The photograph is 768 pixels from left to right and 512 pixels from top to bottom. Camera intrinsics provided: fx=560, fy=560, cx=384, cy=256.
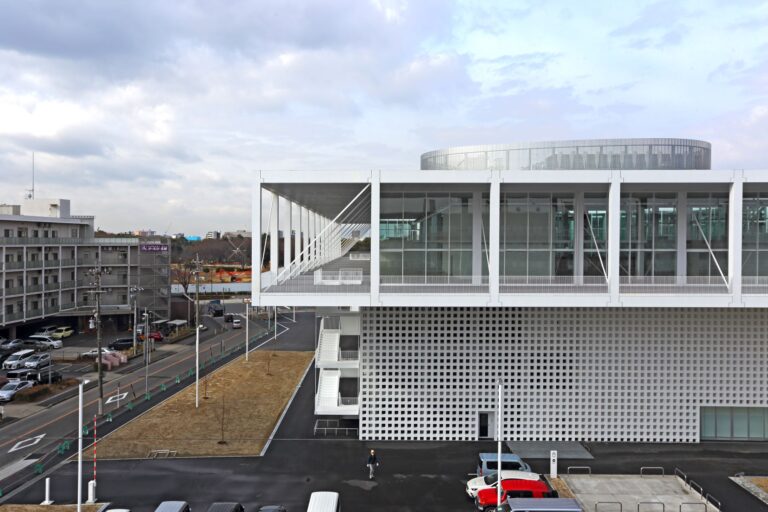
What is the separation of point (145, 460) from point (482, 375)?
14.8 meters

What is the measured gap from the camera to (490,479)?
19594 mm

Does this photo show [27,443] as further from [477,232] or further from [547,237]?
[547,237]

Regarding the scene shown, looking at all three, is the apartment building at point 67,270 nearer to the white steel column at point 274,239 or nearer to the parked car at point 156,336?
the parked car at point 156,336

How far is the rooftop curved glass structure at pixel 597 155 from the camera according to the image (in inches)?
1030

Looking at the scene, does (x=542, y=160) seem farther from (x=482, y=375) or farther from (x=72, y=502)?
(x=72, y=502)

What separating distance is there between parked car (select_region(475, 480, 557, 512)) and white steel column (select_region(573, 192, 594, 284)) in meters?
10.4

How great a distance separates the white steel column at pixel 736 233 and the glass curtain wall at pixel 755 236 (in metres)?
2.44

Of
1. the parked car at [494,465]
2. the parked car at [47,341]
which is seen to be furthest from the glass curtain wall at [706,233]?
the parked car at [47,341]

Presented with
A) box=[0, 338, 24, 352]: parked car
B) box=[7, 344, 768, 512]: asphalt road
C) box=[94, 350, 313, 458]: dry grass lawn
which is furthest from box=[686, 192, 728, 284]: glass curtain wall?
box=[0, 338, 24, 352]: parked car

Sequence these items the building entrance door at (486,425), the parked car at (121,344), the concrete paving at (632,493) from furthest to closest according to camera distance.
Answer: the parked car at (121,344)
the building entrance door at (486,425)
the concrete paving at (632,493)

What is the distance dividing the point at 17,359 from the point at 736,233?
4746cm

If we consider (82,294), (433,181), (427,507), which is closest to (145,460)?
(427,507)

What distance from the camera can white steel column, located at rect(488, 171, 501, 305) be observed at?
2303 cm

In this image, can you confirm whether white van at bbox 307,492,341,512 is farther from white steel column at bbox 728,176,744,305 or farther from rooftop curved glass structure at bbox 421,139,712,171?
white steel column at bbox 728,176,744,305
